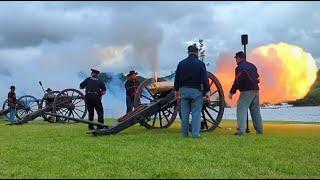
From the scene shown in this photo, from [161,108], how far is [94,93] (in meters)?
2.42

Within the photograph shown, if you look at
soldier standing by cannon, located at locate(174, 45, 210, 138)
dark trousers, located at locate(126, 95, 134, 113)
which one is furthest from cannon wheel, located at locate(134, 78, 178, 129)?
dark trousers, located at locate(126, 95, 134, 113)

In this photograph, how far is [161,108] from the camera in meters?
12.9

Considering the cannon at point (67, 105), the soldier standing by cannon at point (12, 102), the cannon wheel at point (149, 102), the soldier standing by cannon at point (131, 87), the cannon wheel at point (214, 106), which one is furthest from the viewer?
the soldier standing by cannon at point (12, 102)

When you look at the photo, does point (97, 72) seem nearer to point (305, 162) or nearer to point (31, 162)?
point (31, 162)

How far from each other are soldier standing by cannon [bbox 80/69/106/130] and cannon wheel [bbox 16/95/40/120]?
1093 centimetres

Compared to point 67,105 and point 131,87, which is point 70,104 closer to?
point 67,105

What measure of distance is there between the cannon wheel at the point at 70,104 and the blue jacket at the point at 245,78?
34.3 ft

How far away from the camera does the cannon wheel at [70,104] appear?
21.5 m

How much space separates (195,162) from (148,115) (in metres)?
5.57

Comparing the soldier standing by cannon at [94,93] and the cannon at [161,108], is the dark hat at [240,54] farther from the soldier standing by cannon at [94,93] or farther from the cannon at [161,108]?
the soldier standing by cannon at [94,93]

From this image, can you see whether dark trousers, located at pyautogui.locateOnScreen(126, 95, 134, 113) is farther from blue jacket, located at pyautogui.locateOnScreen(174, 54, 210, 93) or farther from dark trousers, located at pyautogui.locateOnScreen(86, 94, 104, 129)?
blue jacket, located at pyautogui.locateOnScreen(174, 54, 210, 93)

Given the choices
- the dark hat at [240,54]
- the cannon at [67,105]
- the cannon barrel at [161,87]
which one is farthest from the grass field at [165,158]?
the cannon at [67,105]

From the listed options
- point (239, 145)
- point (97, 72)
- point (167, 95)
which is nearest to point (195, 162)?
point (239, 145)

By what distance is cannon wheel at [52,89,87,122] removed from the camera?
21500 millimetres
